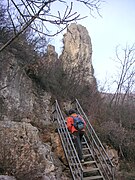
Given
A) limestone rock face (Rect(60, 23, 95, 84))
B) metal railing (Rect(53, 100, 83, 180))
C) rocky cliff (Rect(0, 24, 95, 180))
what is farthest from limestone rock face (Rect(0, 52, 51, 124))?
limestone rock face (Rect(60, 23, 95, 84))

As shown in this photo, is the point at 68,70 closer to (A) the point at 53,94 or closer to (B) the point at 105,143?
(A) the point at 53,94

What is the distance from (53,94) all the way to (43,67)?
1.33 m

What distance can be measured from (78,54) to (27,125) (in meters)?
11.0

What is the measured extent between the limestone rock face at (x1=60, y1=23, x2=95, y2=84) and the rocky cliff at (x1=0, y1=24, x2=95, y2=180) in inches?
2.8

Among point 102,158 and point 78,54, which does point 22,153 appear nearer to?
point 102,158

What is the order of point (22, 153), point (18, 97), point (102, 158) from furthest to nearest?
point (18, 97) → point (102, 158) → point (22, 153)

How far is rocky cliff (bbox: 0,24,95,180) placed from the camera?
17.9 ft

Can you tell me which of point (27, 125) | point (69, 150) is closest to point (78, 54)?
point (69, 150)

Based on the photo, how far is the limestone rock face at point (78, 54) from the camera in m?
14.1

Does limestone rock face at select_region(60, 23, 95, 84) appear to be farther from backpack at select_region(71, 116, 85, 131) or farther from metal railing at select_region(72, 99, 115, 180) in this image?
backpack at select_region(71, 116, 85, 131)

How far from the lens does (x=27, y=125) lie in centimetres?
657

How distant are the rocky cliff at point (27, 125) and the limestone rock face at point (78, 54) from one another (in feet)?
0.23

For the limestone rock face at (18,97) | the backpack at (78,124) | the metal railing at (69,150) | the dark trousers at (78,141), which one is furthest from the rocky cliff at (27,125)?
the backpack at (78,124)

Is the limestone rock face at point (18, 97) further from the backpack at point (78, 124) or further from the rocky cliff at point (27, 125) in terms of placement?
the backpack at point (78, 124)
